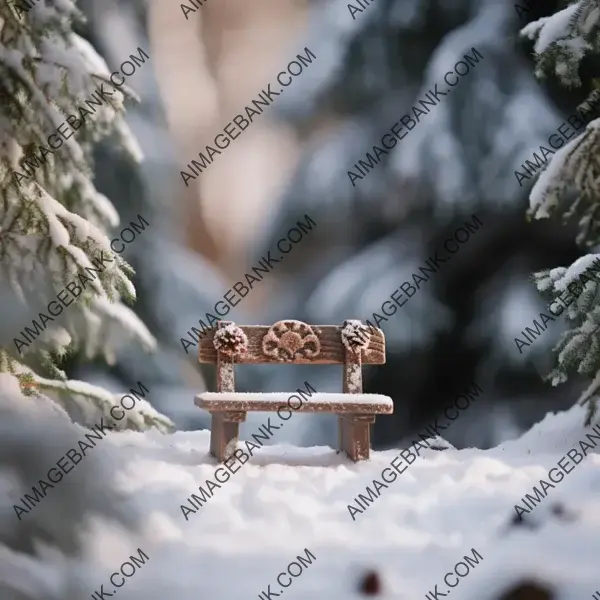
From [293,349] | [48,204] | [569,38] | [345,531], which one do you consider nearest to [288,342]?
[293,349]

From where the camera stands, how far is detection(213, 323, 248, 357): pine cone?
3570 millimetres

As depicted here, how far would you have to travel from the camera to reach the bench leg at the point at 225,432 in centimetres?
328

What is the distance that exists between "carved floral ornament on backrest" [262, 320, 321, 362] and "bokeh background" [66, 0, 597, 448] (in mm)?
1472

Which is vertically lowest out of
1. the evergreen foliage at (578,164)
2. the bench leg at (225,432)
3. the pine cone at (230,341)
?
the bench leg at (225,432)

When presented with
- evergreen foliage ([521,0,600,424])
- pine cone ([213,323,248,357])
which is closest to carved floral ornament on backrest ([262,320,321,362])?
pine cone ([213,323,248,357])

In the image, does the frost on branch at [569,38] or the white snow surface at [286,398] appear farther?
the white snow surface at [286,398]

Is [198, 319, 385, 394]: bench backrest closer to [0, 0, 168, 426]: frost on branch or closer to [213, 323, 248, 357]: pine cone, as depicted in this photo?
[213, 323, 248, 357]: pine cone

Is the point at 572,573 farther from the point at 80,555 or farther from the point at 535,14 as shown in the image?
the point at 535,14

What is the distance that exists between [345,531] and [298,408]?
1003mm

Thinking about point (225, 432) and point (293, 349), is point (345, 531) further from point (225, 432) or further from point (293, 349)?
point (293, 349)

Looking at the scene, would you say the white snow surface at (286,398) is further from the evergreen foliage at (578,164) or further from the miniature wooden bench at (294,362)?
the evergreen foliage at (578,164)

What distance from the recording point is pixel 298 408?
128 inches

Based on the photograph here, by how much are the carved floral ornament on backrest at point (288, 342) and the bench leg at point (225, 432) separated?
0.48 m

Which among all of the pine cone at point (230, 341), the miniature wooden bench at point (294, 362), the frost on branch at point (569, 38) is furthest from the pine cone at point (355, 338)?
the frost on branch at point (569, 38)
